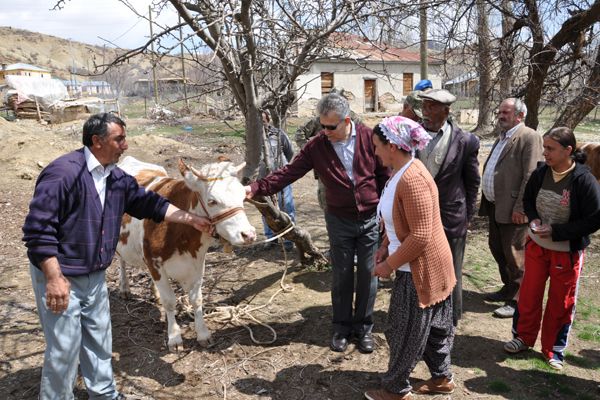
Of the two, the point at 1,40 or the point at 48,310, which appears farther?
the point at 1,40

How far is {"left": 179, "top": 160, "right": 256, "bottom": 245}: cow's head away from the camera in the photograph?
331cm

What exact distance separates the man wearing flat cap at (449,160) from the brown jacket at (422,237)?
951 mm

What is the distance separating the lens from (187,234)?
3812 mm

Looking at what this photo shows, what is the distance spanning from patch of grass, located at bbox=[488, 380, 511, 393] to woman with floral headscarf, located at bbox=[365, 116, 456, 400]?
52cm

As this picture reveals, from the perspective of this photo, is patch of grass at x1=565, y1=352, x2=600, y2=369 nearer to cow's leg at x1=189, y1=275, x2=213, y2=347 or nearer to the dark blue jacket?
the dark blue jacket

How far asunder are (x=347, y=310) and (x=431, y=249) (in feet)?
4.42

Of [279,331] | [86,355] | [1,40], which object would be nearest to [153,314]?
[279,331]

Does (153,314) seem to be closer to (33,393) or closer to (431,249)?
(33,393)

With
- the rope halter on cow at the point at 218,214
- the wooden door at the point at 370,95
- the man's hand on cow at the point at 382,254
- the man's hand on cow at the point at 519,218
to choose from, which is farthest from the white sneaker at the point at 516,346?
the wooden door at the point at 370,95

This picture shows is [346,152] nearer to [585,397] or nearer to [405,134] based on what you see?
[405,134]

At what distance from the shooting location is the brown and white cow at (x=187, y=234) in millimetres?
3354

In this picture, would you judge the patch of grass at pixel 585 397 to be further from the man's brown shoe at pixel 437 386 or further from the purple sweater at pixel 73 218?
the purple sweater at pixel 73 218

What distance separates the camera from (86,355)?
2.97 m

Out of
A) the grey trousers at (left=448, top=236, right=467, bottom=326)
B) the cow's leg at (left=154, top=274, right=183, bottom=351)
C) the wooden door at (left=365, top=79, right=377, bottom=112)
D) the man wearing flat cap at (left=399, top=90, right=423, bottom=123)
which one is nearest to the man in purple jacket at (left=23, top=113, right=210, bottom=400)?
the cow's leg at (left=154, top=274, right=183, bottom=351)
